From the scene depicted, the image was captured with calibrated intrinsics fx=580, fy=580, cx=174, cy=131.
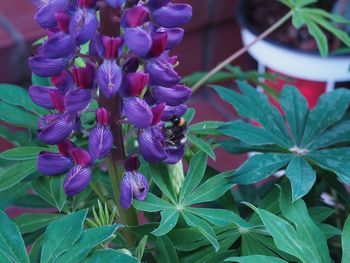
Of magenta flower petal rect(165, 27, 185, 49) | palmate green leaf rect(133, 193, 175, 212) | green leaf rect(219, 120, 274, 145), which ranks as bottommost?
palmate green leaf rect(133, 193, 175, 212)

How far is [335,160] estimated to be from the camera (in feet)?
2.61

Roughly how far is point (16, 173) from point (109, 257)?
223 mm

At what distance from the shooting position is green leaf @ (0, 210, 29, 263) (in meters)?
0.65

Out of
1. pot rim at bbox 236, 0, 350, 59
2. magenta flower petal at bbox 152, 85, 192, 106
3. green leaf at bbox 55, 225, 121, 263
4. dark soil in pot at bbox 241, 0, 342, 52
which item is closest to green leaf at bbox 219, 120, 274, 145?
magenta flower petal at bbox 152, 85, 192, 106

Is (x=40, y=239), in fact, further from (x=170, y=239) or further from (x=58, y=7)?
(x=58, y=7)

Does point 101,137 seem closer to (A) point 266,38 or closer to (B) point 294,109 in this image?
(B) point 294,109

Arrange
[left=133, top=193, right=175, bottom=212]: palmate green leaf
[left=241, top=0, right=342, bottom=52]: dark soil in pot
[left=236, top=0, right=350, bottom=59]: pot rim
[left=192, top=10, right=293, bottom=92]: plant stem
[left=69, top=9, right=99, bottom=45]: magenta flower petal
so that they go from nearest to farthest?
[left=69, top=9, right=99, bottom=45]: magenta flower petal
[left=133, top=193, right=175, bottom=212]: palmate green leaf
[left=192, top=10, right=293, bottom=92]: plant stem
[left=236, top=0, right=350, bottom=59]: pot rim
[left=241, top=0, right=342, bottom=52]: dark soil in pot

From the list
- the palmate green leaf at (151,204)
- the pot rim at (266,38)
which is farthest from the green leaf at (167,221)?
the pot rim at (266,38)

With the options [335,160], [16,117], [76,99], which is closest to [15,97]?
[16,117]

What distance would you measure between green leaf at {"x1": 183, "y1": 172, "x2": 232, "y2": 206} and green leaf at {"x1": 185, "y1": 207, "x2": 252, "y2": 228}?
0.05ft

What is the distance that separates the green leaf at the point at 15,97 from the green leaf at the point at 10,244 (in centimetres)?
22

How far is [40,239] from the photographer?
78 cm

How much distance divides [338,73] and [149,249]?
89 cm

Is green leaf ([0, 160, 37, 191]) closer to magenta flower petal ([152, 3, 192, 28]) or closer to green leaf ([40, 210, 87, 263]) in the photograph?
green leaf ([40, 210, 87, 263])
